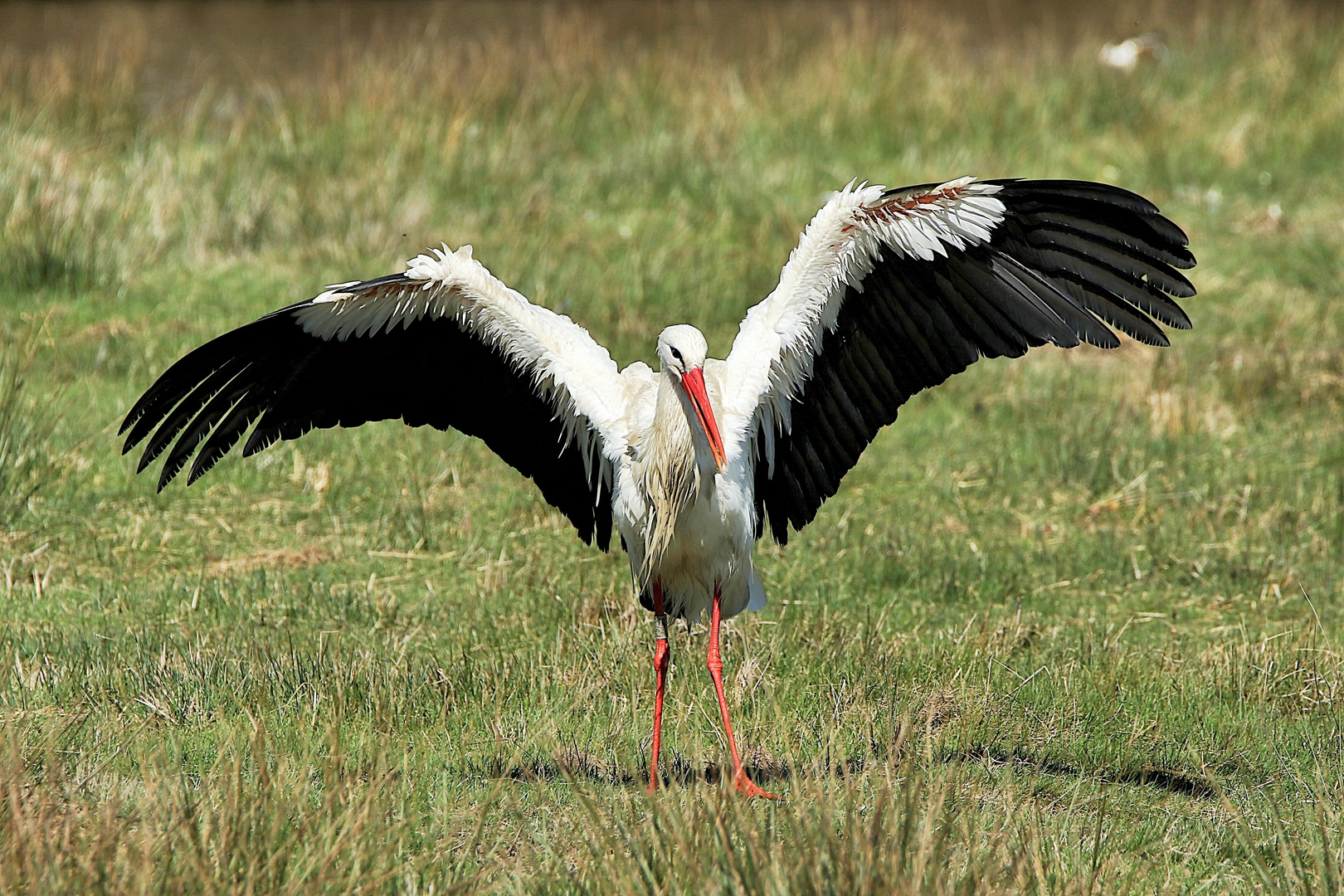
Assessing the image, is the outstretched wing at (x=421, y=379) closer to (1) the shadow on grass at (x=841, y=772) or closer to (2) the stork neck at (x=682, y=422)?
(2) the stork neck at (x=682, y=422)

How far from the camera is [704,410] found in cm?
422

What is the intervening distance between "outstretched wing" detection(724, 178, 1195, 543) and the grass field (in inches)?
37.9

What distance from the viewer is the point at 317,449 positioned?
7.30m

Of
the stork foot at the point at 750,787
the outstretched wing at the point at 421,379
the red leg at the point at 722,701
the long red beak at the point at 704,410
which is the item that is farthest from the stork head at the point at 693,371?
the stork foot at the point at 750,787

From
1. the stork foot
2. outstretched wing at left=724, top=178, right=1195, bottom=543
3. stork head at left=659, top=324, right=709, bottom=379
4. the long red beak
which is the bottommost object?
the stork foot

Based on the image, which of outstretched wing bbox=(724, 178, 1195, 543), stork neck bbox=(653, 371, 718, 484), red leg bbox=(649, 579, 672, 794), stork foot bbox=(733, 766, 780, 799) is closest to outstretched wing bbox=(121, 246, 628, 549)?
stork neck bbox=(653, 371, 718, 484)

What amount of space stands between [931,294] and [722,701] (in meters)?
1.37

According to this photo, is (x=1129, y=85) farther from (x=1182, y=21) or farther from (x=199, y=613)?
(x=199, y=613)

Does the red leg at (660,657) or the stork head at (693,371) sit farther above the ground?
the stork head at (693,371)

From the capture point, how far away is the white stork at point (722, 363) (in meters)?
4.42

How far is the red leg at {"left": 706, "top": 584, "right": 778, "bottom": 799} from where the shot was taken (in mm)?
4023

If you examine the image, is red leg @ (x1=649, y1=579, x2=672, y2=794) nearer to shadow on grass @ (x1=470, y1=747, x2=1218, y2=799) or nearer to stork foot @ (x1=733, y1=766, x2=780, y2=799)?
shadow on grass @ (x1=470, y1=747, x2=1218, y2=799)

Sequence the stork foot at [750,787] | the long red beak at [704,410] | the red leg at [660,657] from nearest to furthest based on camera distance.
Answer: the stork foot at [750,787] → the long red beak at [704,410] → the red leg at [660,657]

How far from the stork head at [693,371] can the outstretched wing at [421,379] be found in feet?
1.42
